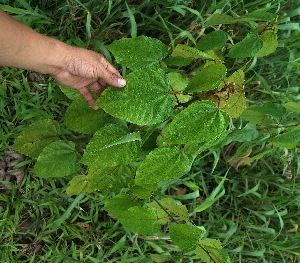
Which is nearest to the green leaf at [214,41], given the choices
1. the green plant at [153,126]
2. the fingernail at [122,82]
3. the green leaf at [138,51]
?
the green plant at [153,126]

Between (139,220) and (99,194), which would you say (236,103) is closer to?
(139,220)

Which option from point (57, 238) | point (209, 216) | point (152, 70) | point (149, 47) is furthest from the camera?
point (209, 216)

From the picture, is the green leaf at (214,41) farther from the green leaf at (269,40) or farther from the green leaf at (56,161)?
the green leaf at (56,161)

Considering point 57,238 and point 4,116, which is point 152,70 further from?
point 57,238

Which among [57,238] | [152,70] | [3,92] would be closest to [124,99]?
[152,70]

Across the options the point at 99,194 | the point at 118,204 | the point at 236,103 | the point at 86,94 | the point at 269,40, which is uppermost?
the point at 269,40

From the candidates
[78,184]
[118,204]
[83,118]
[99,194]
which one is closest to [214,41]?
[83,118]

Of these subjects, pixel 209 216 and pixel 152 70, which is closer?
pixel 152 70
